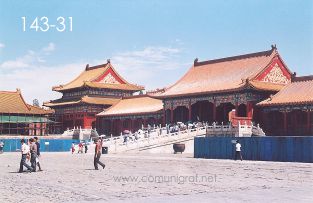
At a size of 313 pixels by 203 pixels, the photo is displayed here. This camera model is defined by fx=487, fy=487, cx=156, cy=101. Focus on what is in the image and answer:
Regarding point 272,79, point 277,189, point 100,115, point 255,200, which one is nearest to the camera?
point 255,200

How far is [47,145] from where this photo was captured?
56.0 meters

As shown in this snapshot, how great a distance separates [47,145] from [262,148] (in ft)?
104

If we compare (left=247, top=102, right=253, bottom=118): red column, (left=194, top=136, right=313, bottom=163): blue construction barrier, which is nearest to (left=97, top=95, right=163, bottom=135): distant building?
(left=247, top=102, right=253, bottom=118): red column

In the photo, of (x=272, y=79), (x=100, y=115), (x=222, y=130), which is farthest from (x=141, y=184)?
(x=100, y=115)

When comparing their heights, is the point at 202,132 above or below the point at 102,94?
below

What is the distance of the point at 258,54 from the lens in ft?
171

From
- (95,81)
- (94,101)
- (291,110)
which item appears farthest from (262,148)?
(95,81)

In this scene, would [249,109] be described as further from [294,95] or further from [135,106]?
[135,106]

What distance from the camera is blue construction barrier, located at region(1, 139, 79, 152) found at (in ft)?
181

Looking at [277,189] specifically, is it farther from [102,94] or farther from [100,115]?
[102,94]

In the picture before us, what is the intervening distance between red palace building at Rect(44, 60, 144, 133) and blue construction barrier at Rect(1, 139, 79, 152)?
14.7m

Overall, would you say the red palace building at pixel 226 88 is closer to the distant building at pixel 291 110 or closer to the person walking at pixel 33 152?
the distant building at pixel 291 110

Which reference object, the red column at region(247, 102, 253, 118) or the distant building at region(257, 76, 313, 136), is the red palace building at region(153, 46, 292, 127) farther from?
the distant building at region(257, 76, 313, 136)

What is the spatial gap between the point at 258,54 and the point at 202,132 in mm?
12831
